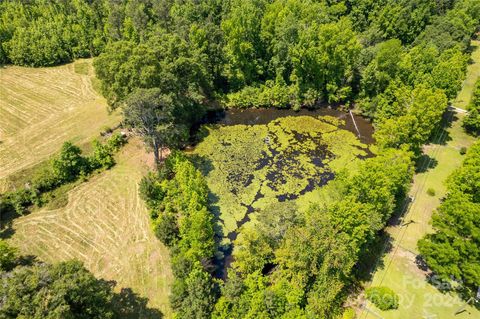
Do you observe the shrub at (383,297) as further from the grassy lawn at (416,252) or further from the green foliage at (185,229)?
the green foliage at (185,229)

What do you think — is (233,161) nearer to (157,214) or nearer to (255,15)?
(157,214)

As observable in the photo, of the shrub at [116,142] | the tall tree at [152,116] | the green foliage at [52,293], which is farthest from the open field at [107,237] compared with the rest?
the green foliage at [52,293]

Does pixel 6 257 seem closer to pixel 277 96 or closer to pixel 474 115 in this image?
pixel 277 96

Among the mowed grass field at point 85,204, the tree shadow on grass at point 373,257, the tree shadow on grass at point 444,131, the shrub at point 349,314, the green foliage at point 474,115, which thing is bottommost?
the mowed grass field at point 85,204

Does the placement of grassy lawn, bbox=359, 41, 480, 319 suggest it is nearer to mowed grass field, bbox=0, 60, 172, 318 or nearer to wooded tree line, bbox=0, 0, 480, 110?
wooded tree line, bbox=0, 0, 480, 110

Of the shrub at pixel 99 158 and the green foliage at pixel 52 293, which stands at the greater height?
the green foliage at pixel 52 293

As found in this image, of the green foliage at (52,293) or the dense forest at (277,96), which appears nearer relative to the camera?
the green foliage at (52,293)
